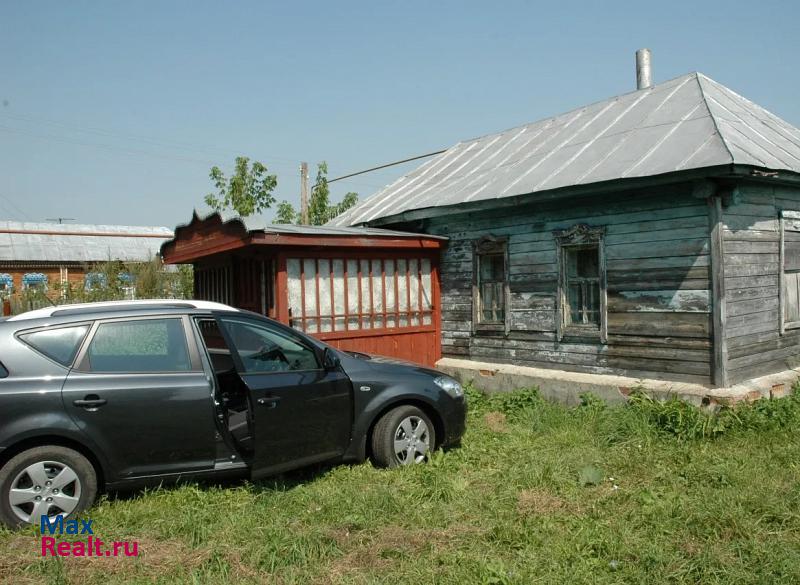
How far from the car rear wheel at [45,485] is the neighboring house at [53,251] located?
28.7m

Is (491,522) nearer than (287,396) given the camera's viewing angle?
Yes

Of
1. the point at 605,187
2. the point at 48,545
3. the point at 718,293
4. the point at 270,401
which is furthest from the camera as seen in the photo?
the point at 605,187

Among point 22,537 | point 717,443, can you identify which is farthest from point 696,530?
point 22,537

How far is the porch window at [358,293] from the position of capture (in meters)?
9.53

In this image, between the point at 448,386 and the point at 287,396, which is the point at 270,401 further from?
the point at 448,386

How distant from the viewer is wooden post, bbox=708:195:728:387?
24.7 feet

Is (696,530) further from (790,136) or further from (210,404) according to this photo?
(790,136)

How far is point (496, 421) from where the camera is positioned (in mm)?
8328

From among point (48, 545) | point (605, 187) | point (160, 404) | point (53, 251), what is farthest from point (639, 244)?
point (53, 251)

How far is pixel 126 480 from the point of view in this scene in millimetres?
5035

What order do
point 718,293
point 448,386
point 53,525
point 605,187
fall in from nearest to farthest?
point 53,525, point 448,386, point 718,293, point 605,187

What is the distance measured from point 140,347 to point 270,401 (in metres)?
1.08

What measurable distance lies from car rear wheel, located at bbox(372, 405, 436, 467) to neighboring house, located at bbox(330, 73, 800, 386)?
3.40m

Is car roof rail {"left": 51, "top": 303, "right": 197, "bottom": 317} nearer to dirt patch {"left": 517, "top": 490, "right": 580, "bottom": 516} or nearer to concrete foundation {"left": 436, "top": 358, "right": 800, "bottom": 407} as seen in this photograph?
dirt patch {"left": 517, "top": 490, "right": 580, "bottom": 516}
